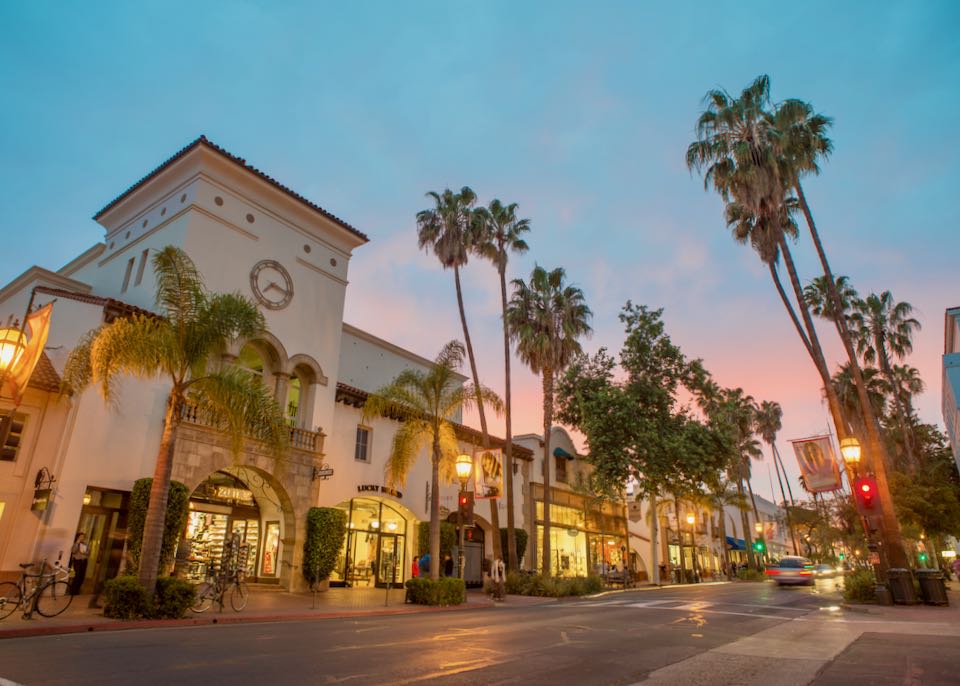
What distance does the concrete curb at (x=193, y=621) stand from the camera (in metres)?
10.3

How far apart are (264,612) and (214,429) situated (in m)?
7.32

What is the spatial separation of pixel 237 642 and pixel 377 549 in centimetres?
1769

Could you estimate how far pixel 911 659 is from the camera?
307 inches

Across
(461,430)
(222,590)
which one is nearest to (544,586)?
(461,430)

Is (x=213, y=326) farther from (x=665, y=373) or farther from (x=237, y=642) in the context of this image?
(x=665, y=373)

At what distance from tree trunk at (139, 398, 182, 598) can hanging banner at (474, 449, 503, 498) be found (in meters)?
11.8

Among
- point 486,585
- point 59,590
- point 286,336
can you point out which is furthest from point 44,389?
point 486,585

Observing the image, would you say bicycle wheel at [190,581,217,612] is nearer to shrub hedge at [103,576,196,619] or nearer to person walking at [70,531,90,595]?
shrub hedge at [103,576,196,619]

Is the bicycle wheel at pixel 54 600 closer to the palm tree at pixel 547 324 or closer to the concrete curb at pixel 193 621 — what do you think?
the concrete curb at pixel 193 621

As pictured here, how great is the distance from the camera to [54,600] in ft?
39.4

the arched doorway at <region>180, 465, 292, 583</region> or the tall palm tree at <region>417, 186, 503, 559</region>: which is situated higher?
the tall palm tree at <region>417, 186, 503, 559</region>

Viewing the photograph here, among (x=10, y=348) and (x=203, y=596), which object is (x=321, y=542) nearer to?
(x=203, y=596)

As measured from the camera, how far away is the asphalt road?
6.65m

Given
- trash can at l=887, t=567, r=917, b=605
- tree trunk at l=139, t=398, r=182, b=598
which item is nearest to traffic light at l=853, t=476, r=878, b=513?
trash can at l=887, t=567, r=917, b=605
